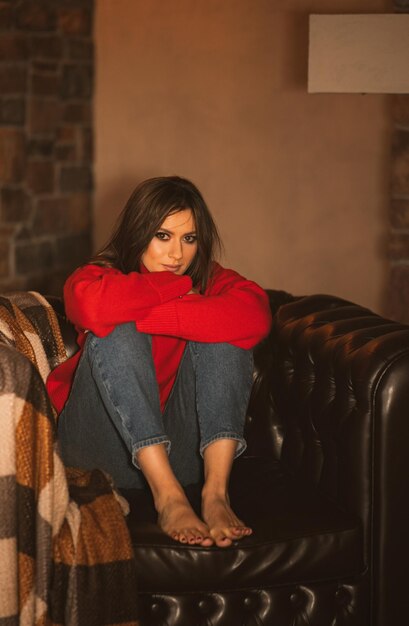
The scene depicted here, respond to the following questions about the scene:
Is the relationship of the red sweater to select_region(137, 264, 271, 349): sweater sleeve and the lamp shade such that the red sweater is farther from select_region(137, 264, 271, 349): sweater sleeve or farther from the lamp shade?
the lamp shade

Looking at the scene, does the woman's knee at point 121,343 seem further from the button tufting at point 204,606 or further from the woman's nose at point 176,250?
the button tufting at point 204,606

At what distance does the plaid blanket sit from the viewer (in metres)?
1.86

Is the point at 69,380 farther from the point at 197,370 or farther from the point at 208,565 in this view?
the point at 208,565

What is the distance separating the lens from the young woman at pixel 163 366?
208 cm

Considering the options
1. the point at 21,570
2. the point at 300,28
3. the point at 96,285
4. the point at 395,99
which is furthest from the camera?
the point at 300,28

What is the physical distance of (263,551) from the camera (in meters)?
1.99

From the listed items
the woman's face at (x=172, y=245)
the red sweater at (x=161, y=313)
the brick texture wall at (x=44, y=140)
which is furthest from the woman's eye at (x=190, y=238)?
the brick texture wall at (x=44, y=140)

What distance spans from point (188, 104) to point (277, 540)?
3145 millimetres

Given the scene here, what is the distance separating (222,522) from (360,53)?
5.17 ft

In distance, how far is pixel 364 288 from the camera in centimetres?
469

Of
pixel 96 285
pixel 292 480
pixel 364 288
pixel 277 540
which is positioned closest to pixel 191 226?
pixel 96 285

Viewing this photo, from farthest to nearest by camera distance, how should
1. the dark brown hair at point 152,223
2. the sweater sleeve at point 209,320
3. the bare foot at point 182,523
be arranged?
the dark brown hair at point 152,223
the sweater sleeve at point 209,320
the bare foot at point 182,523

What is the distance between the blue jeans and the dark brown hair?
291 mm

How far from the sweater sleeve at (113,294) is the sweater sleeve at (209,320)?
3cm
